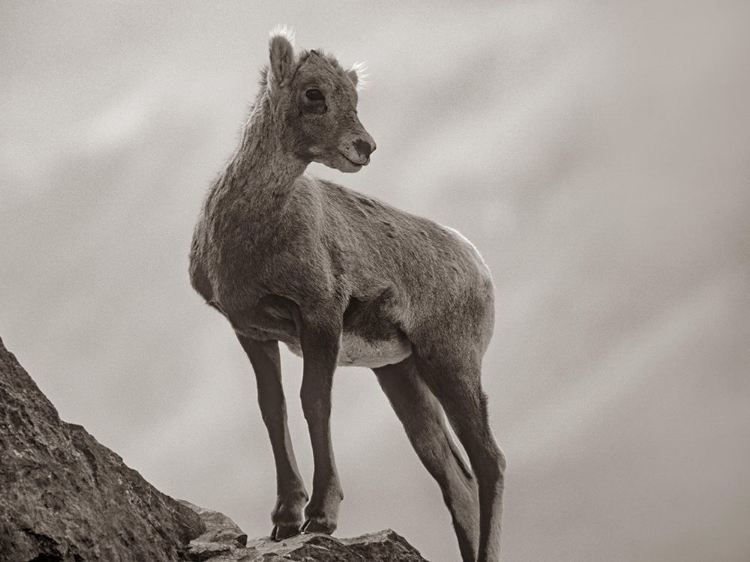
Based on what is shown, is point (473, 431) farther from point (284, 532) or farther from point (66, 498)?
point (66, 498)

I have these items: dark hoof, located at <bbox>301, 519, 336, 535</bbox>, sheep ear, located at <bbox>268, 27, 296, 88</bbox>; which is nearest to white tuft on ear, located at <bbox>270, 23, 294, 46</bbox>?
sheep ear, located at <bbox>268, 27, 296, 88</bbox>

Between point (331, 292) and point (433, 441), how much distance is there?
8.26 ft

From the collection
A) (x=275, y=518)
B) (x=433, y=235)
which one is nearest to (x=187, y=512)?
(x=275, y=518)

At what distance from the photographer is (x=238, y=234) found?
9445 mm

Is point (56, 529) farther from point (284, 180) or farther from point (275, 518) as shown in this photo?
point (284, 180)

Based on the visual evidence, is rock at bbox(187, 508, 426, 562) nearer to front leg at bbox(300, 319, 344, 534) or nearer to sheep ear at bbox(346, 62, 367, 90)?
front leg at bbox(300, 319, 344, 534)

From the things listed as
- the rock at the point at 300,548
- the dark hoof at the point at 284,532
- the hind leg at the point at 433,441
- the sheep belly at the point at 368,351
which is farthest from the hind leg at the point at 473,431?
the dark hoof at the point at 284,532

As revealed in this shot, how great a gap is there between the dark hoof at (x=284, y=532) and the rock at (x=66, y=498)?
0.73 m

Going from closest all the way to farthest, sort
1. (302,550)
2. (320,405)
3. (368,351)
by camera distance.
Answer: (302,550)
(320,405)
(368,351)

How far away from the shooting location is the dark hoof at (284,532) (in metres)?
9.43

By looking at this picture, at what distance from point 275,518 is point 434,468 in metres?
2.18

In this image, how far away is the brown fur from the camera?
30.9 feet

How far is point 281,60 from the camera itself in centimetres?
962

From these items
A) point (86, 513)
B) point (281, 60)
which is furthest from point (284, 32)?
point (86, 513)
